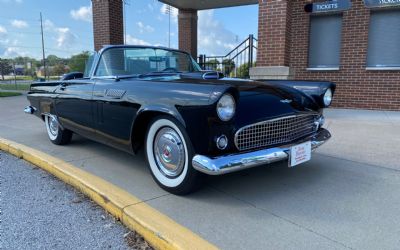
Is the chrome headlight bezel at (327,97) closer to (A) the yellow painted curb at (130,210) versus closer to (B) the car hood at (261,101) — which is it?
(B) the car hood at (261,101)

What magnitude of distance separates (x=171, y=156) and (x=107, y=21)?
7359mm

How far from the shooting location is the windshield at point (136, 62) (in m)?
3.97

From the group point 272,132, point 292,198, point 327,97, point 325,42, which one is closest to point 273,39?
point 325,42

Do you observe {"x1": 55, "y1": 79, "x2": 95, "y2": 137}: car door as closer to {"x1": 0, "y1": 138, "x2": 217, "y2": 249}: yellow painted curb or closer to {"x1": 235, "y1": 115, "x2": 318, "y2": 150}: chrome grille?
{"x1": 0, "y1": 138, "x2": 217, "y2": 249}: yellow painted curb

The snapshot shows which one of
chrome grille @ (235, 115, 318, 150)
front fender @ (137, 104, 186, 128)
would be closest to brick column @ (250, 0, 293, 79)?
chrome grille @ (235, 115, 318, 150)

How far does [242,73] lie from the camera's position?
11.1 m

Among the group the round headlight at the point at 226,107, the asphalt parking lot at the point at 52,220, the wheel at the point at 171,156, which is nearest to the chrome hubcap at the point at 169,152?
the wheel at the point at 171,156

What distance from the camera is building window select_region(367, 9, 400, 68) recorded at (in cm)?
790

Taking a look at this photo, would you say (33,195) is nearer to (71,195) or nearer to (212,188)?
(71,195)

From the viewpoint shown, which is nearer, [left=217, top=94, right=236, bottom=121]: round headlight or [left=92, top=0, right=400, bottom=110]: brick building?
[left=217, top=94, right=236, bottom=121]: round headlight

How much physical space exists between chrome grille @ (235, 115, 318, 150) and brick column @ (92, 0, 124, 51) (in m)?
7.39

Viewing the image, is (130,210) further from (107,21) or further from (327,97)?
(107,21)

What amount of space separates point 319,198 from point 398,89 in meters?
6.41

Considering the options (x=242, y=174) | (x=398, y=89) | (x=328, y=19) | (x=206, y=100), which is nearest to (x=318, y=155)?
(x=242, y=174)
